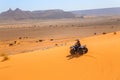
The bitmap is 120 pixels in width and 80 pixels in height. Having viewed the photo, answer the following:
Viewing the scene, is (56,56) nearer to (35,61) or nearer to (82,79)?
(35,61)

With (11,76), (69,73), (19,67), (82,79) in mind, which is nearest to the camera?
(82,79)

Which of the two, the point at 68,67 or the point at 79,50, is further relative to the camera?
the point at 79,50

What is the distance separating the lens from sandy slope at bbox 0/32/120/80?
9.51 meters

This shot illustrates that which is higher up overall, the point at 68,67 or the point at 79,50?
the point at 79,50

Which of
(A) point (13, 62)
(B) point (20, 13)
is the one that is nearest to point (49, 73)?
(A) point (13, 62)

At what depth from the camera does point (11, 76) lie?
34.8 ft

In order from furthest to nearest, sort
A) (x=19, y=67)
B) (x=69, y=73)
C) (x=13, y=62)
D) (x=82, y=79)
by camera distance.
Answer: (x=13, y=62) → (x=19, y=67) → (x=69, y=73) → (x=82, y=79)

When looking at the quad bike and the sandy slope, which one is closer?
the sandy slope

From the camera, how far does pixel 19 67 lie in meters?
11.6

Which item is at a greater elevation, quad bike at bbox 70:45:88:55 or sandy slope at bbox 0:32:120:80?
quad bike at bbox 70:45:88:55

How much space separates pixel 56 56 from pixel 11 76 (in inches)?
109

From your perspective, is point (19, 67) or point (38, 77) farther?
point (19, 67)

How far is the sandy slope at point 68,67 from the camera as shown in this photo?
9509mm

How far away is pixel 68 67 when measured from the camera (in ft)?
34.9
